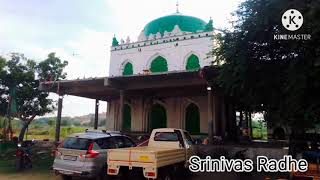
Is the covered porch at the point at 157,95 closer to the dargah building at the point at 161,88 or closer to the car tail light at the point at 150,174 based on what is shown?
the dargah building at the point at 161,88

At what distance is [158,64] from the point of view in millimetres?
26031

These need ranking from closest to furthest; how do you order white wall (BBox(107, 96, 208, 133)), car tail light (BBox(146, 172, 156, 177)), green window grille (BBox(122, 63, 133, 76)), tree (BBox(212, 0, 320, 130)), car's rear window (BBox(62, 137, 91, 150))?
car tail light (BBox(146, 172, 156, 177)) < tree (BBox(212, 0, 320, 130)) < car's rear window (BBox(62, 137, 91, 150)) < white wall (BBox(107, 96, 208, 133)) < green window grille (BBox(122, 63, 133, 76))

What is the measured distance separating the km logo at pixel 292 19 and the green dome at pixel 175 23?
16787 millimetres

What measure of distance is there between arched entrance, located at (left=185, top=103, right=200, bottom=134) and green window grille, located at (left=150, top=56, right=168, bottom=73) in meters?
4.39

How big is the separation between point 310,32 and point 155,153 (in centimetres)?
537

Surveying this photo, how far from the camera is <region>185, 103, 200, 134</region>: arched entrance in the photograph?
2275cm

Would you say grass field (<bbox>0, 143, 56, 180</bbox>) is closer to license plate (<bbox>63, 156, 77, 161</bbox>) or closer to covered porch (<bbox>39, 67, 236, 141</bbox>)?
license plate (<bbox>63, 156, 77, 161</bbox>)

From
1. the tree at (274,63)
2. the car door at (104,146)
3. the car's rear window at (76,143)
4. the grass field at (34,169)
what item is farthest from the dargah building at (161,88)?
the car's rear window at (76,143)

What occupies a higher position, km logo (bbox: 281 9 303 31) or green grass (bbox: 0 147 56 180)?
km logo (bbox: 281 9 303 31)

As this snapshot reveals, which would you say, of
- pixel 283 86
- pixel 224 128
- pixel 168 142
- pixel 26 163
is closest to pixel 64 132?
pixel 224 128

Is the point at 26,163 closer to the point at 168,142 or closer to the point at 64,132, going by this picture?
the point at 168,142

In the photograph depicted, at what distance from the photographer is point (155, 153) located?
27.3ft

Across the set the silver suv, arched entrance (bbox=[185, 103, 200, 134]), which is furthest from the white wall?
the silver suv

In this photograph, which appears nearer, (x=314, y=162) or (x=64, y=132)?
(x=314, y=162)
